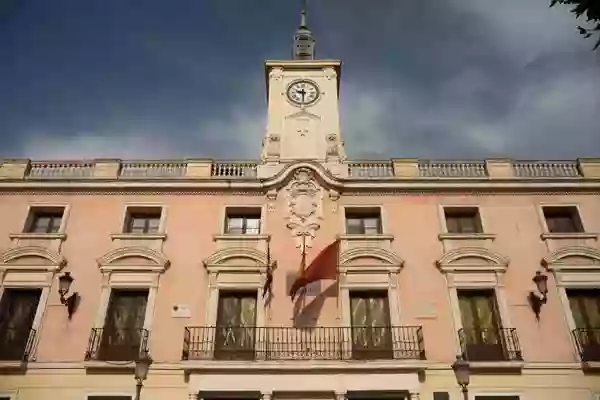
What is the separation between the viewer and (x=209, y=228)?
18.1 m

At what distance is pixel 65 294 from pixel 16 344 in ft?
6.01

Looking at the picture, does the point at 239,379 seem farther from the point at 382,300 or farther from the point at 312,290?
the point at 382,300

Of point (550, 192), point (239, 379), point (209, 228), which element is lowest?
point (239, 379)

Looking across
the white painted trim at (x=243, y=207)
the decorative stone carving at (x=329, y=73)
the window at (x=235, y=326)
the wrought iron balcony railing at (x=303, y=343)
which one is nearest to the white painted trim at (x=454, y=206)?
the wrought iron balcony railing at (x=303, y=343)

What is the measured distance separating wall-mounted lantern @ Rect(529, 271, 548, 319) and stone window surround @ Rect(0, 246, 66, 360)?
13908 millimetres

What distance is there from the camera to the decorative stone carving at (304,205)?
18030mm

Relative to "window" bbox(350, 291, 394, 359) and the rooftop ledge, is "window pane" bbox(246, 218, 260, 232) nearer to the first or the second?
the rooftop ledge

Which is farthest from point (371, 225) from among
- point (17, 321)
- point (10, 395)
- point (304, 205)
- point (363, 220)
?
point (10, 395)

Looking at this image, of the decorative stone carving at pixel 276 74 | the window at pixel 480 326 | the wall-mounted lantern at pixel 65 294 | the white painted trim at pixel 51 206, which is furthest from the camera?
the decorative stone carving at pixel 276 74

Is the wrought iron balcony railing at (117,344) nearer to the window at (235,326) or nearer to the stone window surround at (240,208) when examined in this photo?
the window at (235,326)

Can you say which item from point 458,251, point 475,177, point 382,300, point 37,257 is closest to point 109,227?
point 37,257

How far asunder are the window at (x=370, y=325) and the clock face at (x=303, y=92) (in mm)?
8746

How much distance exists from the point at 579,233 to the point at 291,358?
9813 mm

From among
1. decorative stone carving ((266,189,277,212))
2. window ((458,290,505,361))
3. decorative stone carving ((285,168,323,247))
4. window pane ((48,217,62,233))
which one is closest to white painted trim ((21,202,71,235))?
window pane ((48,217,62,233))
